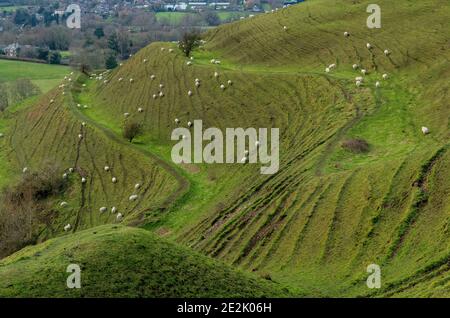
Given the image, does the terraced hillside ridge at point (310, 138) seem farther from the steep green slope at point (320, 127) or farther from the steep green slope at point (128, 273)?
the steep green slope at point (128, 273)

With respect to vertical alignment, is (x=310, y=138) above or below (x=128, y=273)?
above

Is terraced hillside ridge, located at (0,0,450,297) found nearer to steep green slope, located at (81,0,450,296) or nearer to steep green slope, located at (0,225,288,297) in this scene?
steep green slope, located at (81,0,450,296)

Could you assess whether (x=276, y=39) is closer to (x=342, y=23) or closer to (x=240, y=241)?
(x=342, y=23)

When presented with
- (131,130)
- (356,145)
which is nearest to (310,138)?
(356,145)

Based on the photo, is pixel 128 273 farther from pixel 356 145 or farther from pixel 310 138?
pixel 310 138

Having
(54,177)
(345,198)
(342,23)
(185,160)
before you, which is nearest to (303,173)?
(345,198)

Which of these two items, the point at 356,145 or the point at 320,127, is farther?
the point at 320,127

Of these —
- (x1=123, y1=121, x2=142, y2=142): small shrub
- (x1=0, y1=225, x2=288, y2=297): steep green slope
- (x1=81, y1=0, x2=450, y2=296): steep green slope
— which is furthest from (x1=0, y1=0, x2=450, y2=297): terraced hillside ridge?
(x1=0, y1=225, x2=288, y2=297): steep green slope
